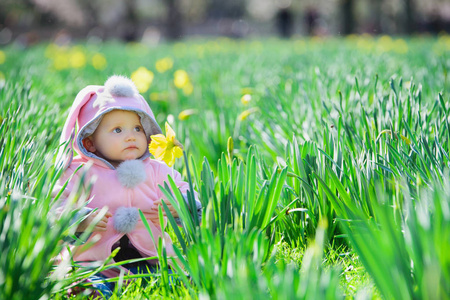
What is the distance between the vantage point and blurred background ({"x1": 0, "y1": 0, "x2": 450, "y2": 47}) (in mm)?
25734

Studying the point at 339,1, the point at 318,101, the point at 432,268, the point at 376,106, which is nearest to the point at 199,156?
the point at 318,101

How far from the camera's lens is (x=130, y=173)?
1562mm

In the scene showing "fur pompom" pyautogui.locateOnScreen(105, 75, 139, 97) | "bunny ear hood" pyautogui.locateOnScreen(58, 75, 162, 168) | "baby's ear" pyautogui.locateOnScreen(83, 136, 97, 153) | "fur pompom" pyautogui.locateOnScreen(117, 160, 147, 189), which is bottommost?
"fur pompom" pyautogui.locateOnScreen(117, 160, 147, 189)

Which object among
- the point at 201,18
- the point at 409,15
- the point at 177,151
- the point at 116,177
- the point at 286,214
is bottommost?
the point at 201,18

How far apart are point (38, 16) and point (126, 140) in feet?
150

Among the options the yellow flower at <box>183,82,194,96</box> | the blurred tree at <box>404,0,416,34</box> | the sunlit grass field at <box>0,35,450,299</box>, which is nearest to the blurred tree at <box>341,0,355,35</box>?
the blurred tree at <box>404,0,416,34</box>

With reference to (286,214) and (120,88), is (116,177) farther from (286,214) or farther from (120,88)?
(286,214)

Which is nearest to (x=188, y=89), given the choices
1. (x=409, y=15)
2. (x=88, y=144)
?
(x=88, y=144)

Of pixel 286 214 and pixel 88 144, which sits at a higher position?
pixel 88 144

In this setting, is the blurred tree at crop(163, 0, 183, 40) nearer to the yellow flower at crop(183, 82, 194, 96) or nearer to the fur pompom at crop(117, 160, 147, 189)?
the yellow flower at crop(183, 82, 194, 96)

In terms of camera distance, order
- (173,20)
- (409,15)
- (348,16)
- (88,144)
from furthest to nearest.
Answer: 1. (348,16)
2. (409,15)
3. (173,20)
4. (88,144)

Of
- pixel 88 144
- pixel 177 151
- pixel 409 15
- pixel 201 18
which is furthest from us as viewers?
pixel 201 18

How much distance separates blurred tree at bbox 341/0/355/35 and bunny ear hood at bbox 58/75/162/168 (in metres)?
24.7

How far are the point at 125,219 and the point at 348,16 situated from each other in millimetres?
25854
